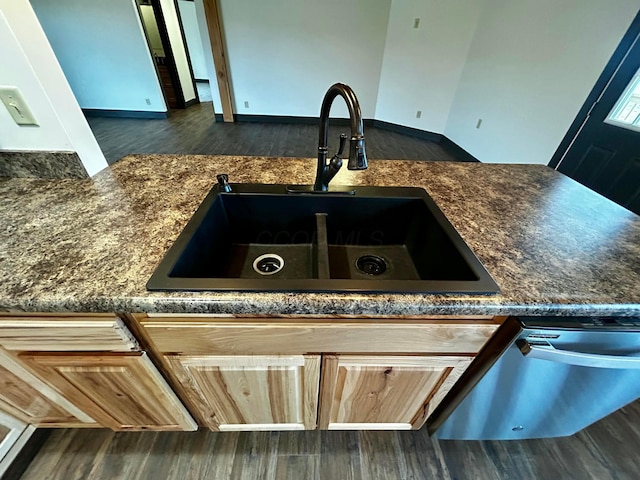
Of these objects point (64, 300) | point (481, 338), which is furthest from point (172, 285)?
point (481, 338)

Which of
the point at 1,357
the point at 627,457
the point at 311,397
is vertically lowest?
the point at 627,457

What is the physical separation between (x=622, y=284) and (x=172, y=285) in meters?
1.02

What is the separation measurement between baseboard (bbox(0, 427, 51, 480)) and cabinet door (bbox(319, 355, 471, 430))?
1.17 metres

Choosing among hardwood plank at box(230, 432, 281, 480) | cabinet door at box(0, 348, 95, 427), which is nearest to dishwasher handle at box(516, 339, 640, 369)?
hardwood plank at box(230, 432, 281, 480)

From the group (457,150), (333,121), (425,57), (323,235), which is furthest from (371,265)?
(333,121)

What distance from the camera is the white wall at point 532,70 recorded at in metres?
2.13

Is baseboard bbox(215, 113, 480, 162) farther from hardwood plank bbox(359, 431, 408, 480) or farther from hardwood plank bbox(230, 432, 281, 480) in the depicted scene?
hardwood plank bbox(230, 432, 281, 480)

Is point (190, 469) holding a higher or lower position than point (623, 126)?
lower

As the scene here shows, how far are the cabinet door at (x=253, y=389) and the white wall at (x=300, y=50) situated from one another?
15.8 ft

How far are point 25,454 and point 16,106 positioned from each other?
132 cm

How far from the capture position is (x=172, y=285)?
54 cm

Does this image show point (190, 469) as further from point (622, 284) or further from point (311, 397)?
point (622, 284)

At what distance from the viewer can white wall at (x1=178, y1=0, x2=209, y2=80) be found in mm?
7168

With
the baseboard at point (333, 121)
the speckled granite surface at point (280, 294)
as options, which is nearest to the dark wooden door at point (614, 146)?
the speckled granite surface at point (280, 294)
